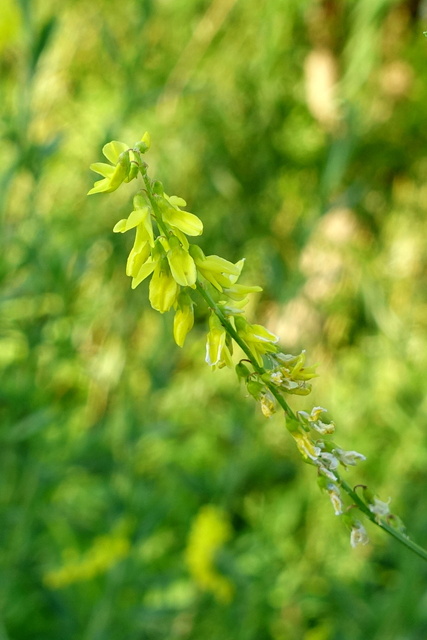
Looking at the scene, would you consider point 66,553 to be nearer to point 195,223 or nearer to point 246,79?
point 195,223

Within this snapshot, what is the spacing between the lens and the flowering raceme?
48 centimetres

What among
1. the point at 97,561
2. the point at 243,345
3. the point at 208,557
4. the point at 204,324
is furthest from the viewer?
the point at 204,324

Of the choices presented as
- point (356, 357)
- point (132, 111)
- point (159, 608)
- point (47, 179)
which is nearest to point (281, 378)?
point (132, 111)

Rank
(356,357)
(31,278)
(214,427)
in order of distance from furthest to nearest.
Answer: (356,357) < (214,427) < (31,278)

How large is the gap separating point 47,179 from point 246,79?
79 cm

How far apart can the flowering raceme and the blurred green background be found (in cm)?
114

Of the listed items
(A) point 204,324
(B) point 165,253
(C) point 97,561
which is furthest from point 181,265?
(A) point 204,324

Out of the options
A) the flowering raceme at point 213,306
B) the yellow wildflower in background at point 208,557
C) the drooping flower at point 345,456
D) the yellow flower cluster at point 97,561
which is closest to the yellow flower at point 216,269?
the flowering raceme at point 213,306

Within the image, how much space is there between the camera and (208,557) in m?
1.86

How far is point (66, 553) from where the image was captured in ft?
6.52

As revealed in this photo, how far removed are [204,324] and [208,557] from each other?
2.78 ft

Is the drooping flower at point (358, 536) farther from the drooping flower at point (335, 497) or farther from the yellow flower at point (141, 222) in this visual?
the yellow flower at point (141, 222)

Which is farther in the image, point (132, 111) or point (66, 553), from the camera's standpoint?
point (66, 553)

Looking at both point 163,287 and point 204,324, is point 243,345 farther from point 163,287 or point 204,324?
point 204,324
